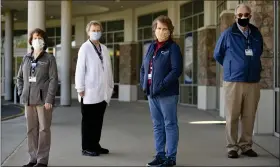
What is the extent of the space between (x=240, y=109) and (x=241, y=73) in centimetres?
60

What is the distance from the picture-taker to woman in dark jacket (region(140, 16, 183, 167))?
5652 millimetres

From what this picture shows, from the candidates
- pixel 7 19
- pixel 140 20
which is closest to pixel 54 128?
pixel 140 20

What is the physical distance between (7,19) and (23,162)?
64.1 feet

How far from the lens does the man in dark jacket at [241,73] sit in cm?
643

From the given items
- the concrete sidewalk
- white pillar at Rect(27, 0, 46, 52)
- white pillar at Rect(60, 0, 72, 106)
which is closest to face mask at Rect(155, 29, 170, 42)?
the concrete sidewalk

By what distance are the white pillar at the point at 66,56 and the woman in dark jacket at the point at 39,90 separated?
12.5 meters

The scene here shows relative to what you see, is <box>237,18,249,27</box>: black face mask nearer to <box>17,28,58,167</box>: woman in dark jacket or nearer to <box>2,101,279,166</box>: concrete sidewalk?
<box>2,101,279,166</box>: concrete sidewalk

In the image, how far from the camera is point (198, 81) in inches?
664

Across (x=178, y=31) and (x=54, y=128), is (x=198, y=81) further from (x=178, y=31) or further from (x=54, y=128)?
(x=54, y=128)

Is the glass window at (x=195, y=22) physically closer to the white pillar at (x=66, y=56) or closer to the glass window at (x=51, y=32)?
the white pillar at (x=66, y=56)

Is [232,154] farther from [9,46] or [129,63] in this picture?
[9,46]

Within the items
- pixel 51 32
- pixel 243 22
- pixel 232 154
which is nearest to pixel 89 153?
pixel 232 154

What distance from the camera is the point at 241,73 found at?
641 centimetres

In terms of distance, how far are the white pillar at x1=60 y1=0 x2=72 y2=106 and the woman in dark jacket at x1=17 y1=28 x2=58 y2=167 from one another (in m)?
12.5
